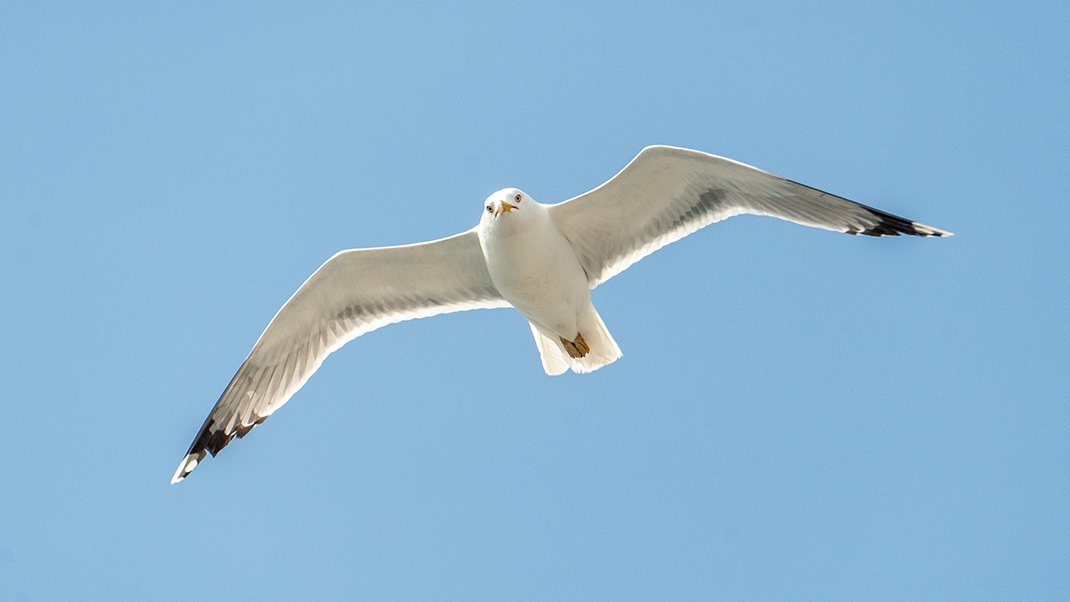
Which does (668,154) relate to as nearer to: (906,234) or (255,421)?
(906,234)

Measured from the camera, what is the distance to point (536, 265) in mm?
7203

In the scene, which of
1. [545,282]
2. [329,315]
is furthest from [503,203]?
[329,315]

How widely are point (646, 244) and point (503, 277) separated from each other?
1.22 metres

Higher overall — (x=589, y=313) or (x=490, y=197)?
(x=490, y=197)

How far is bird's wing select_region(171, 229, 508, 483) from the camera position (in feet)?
25.8

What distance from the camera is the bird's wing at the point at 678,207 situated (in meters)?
7.39

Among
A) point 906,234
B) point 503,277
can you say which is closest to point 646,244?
point 503,277

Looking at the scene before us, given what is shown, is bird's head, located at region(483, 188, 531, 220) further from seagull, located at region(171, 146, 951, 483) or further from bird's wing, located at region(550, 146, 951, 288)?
bird's wing, located at region(550, 146, 951, 288)

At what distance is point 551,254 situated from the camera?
728 cm

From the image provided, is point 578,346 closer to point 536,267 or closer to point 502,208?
point 536,267

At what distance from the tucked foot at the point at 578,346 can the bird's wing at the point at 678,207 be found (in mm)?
592

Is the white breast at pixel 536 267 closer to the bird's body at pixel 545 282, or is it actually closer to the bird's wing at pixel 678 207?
the bird's body at pixel 545 282

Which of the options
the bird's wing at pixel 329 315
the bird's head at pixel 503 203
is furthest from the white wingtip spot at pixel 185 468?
the bird's head at pixel 503 203

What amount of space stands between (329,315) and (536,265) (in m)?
1.89
